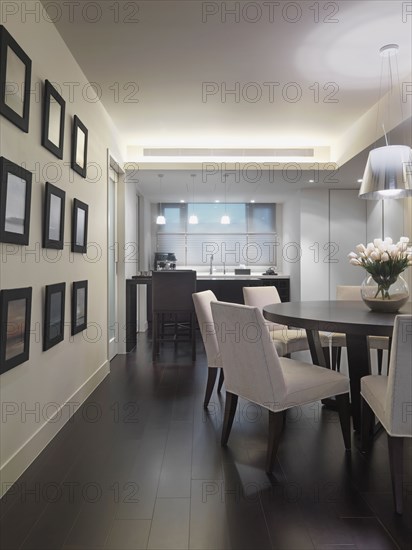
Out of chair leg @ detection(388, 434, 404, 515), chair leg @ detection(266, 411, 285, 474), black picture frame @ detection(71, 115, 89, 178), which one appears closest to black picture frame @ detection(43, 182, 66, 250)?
black picture frame @ detection(71, 115, 89, 178)

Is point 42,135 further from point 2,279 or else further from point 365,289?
point 365,289

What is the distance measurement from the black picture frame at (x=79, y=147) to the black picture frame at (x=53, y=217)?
378 millimetres

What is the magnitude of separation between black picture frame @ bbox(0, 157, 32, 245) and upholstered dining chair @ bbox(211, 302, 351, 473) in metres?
1.12

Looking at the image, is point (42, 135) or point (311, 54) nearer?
point (42, 135)

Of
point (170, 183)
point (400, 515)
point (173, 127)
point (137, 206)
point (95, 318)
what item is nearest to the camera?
point (400, 515)

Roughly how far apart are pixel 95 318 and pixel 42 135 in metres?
1.76

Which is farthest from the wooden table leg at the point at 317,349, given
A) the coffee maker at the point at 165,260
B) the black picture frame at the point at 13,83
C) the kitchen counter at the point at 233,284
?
the coffee maker at the point at 165,260

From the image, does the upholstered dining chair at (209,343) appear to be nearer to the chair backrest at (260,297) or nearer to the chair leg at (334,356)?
the chair backrest at (260,297)

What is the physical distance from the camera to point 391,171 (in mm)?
2840

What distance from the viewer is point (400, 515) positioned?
1.67m

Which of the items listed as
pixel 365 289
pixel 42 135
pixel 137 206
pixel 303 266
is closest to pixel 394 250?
pixel 365 289

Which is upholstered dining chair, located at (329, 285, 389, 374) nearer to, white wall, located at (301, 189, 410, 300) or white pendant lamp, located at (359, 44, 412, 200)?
white pendant lamp, located at (359, 44, 412, 200)

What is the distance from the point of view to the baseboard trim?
1.91 metres

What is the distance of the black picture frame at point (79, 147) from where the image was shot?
2917 mm
